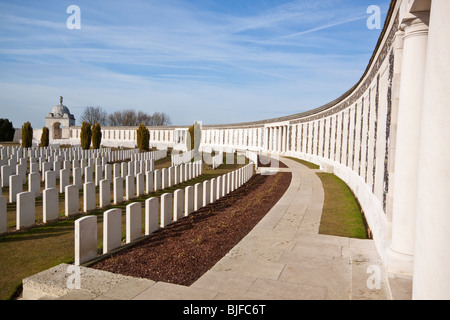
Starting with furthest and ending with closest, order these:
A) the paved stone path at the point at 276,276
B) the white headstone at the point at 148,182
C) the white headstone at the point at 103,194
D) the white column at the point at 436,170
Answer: the white headstone at the point at 148,182 < the white headstone at the point at 103,194 < the paved stone path at the point at 276,276 < the white column at the point at 436,170

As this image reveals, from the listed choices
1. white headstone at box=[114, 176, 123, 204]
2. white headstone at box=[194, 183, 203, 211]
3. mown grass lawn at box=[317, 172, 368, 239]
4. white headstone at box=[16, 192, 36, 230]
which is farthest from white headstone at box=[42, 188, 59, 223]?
mown grass lawn at box=[317, 172, 368, 239]

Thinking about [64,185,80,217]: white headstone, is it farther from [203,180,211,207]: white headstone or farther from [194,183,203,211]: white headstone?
[203,180,211,207]: white headstone

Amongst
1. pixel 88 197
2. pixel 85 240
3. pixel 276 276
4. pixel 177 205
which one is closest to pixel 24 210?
pixel 88 197

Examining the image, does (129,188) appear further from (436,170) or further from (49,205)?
(436,170)

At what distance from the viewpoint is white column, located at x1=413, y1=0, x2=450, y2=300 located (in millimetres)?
2520

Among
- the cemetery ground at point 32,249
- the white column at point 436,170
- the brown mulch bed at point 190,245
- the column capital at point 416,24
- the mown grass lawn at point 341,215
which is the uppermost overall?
the column capital at point 416,24

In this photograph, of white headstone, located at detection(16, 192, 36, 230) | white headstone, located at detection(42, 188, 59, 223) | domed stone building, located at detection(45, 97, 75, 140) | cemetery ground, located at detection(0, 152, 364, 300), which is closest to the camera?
cemetery ground, located at detection(0, 152, 364, 300)

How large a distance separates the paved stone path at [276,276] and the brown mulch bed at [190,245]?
11.8 inches

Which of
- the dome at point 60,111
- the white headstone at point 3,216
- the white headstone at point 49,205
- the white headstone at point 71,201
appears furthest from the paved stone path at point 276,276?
the dome at point 60,111

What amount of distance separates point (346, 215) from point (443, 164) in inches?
244

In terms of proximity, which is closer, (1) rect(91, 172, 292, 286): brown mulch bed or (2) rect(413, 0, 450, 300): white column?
(2) rect(413, 0, 450, 300): white column

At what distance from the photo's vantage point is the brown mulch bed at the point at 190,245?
4.84 metres

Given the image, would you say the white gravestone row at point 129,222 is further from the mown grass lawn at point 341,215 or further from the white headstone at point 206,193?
the mown grass lawn at point 341,215

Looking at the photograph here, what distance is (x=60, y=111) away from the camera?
6800 centimetres
